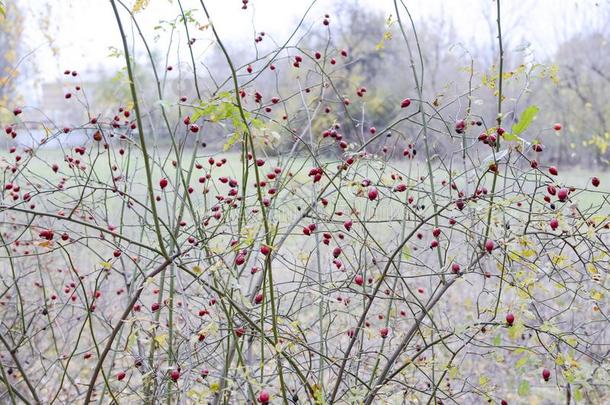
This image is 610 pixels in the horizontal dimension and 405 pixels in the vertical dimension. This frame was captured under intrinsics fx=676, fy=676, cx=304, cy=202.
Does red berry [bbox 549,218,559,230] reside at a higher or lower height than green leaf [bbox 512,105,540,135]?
lower

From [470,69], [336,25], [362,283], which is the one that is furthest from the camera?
[336,25]

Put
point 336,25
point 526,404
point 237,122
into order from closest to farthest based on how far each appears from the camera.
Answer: point 237,122 < point 526,404 < point 336,25

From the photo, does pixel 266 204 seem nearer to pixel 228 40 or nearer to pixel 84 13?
pixel 228 40

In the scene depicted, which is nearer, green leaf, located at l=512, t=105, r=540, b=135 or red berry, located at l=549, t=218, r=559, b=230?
→ green leaf, located at l=512, t=105, r=540, b=135

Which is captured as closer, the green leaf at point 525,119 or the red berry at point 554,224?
the green leaf at point 525,119

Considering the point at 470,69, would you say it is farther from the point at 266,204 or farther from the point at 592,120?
the point at 592,120

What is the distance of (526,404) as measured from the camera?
4855 millimetres

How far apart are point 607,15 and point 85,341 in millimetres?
10382

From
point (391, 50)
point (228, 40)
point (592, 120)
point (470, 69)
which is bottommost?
point (470, 69)

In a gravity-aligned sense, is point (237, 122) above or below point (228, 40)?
below

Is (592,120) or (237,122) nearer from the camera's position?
(237,122)

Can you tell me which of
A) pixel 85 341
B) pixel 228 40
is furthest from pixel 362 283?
pixel 85 341

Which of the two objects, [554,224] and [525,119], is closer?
[525,119]

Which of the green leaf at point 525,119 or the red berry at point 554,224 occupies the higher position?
the green leaf at point 525,119
